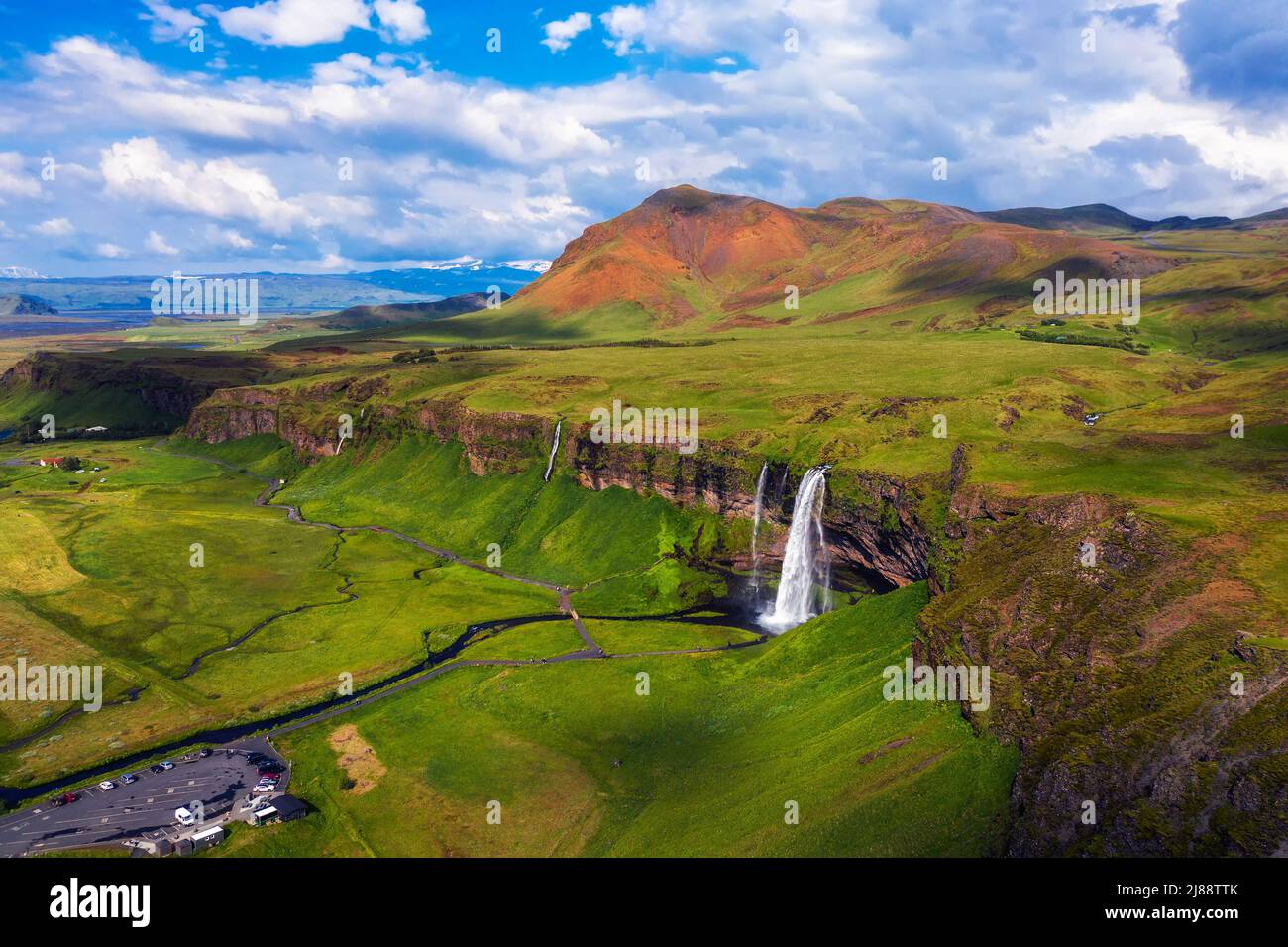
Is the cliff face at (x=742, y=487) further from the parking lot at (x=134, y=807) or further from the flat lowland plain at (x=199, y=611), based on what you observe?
the parking lot at (x=134, y=807)

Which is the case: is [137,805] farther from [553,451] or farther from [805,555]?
[553,451]

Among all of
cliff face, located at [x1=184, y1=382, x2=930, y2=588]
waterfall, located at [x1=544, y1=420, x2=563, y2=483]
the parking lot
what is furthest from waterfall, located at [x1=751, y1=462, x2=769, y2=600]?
the parking lot

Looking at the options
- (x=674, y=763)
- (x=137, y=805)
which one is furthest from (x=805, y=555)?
(x=137, y=805)

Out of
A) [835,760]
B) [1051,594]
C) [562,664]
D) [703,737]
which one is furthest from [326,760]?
[1051,594]

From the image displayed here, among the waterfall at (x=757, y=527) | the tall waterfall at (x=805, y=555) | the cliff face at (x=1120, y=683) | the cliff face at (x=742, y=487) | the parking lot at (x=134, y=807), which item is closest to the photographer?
the cliff face at (x=1120, y=683)

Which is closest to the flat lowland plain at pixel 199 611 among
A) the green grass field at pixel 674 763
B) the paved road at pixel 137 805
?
the paved road at pixel 137 805

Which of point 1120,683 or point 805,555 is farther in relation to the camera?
point 805,555
